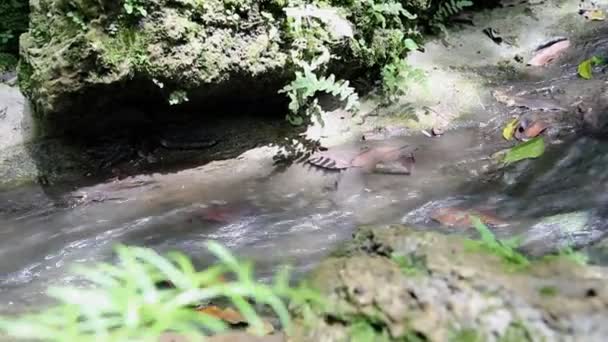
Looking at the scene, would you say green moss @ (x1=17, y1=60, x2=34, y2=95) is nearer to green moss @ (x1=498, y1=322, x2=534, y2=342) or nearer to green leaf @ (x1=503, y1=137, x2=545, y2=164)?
green leaf @ (x1=503, y1=137, x2=545, y2=164)

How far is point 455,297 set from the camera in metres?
1.51

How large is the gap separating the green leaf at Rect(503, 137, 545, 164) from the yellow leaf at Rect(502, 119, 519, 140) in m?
0.20

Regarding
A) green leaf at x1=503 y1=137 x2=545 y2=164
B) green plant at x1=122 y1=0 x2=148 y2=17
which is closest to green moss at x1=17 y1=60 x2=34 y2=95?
green plant at x1=122 y1=0 x2=148 y2=17

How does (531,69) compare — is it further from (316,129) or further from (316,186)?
(316,186)

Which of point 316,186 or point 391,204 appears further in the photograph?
point 316,186

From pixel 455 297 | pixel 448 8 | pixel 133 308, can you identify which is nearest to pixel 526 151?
pixel 448 8

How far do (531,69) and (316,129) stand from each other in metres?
1.99

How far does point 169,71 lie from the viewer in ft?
14.1

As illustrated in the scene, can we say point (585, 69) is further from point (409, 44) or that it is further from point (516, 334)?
point (516, 334)

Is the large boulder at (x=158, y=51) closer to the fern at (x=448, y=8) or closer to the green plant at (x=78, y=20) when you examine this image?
the green plant at (x=78, y=20)

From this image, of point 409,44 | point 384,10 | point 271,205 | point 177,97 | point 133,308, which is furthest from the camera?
point 409,44

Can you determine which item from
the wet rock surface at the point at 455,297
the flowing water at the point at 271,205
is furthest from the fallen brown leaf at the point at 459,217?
the wet rock surface at the point at 455,297

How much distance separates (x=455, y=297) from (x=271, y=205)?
2726mm

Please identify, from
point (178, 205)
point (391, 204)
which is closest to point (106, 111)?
point (178, 205)
